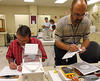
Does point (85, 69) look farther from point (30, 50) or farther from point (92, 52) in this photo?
point (92, 52)

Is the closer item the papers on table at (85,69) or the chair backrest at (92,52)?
the papers on table at (85,69)

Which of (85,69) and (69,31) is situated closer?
(85,69)

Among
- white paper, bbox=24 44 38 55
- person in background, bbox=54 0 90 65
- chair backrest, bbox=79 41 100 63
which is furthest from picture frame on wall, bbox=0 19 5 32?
white paper, bbox=24 44 38 55

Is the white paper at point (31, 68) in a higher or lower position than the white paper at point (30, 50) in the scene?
lower

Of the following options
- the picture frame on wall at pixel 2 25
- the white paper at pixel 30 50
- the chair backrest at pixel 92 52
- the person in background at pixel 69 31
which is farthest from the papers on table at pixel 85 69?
the picture frame on wall at pixel 2 25

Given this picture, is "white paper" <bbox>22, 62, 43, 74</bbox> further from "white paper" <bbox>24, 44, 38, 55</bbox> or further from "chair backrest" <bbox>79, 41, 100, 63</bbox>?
"chair backrest" <bbox>79, 41, 100, 63</bbox>

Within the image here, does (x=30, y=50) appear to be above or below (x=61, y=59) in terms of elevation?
above

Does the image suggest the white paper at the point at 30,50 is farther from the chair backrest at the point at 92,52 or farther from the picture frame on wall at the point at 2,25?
the picture frame on wall at the point at 2,25

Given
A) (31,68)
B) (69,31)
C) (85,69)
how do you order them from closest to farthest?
(31,68) → (85,69) → (69,31)

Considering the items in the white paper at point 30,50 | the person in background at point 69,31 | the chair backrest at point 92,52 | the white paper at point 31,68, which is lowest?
the chair backrest at point 92,52

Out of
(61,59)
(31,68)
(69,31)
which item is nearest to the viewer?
(31,68)

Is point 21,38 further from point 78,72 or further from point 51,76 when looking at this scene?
point 78,72

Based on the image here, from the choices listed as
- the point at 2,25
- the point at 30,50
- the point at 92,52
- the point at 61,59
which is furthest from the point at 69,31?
the point at 2,25

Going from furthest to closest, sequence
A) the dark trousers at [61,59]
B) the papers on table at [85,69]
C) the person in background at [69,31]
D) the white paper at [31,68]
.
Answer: the dark trousers at [61,59] < the person in background at [69,31] < the papers on table at [85,69] < the white paper at [31,68]
